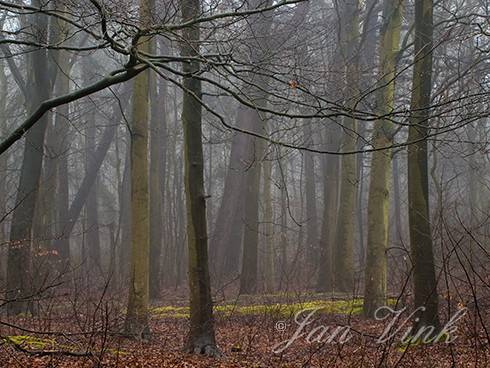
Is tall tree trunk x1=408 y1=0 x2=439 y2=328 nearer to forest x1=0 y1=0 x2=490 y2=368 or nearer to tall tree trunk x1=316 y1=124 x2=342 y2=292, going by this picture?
forest x1=0 y1=0 x2=490 y2=368

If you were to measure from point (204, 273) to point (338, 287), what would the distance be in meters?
8.44

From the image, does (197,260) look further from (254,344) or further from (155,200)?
(155,200)

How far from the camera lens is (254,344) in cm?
980

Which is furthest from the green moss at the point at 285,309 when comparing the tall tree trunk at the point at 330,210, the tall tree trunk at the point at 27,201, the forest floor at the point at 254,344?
the tall tree trunk at the point at 330,210

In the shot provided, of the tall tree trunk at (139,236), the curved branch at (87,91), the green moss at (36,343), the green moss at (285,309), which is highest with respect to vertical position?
the curved branch at (87,91)

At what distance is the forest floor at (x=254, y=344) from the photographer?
Result: 6.08m

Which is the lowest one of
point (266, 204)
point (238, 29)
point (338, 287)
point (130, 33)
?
point (338, 287)

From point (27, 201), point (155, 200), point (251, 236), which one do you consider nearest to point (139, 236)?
point (27, 201)

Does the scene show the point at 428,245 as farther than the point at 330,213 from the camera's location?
No

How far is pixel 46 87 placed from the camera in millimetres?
13562

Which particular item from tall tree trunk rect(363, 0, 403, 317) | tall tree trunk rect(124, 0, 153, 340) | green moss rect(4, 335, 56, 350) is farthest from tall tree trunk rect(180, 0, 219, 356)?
tall tree trunk rect(363, 0, 403, 317)

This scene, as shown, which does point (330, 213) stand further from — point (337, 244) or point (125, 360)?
point (125, 360)

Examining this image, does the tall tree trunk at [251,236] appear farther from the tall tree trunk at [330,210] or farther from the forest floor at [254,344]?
the forest floor at [254,344]

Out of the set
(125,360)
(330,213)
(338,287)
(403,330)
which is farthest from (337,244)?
(125,360)
